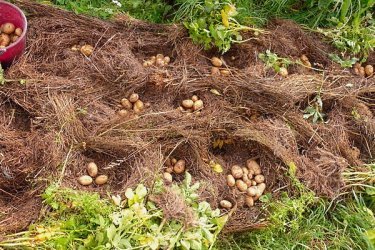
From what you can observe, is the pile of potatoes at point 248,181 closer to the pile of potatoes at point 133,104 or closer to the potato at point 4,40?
the pile of potatoes at point 133,104

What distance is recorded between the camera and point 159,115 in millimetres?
2930

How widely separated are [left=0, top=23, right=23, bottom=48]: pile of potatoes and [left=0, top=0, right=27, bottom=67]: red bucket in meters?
0.03

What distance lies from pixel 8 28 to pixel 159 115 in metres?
1.02

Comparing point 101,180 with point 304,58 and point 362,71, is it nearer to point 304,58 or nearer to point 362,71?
point 304,58

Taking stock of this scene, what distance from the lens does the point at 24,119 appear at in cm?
286

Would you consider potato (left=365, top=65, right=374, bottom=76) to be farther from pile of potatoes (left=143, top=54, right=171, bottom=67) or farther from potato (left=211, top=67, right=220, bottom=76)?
pile of potatoes (left=143, top=54, right=171, bottom=67)

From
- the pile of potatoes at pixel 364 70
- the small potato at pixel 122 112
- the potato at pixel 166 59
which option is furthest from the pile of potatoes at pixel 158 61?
the pile of potatoes at pixel 364 70

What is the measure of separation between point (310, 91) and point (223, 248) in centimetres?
112

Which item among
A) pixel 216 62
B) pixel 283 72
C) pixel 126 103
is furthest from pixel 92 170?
pixel 283 72

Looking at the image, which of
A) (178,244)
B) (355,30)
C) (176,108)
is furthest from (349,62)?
(178,244)

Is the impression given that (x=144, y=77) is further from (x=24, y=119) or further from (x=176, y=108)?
(x=24, y=119)

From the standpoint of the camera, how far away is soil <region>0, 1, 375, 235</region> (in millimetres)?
2684

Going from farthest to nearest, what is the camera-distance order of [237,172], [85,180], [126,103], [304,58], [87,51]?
[304,58] < [87,51] < [126,103] < [237,172] < [85,180]

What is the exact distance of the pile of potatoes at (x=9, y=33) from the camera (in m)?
3.00
